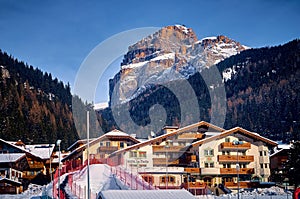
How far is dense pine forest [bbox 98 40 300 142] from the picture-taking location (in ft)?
409

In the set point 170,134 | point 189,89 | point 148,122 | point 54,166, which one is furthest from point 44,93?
point 170,134

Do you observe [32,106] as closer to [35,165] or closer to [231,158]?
Answer: [35,165]

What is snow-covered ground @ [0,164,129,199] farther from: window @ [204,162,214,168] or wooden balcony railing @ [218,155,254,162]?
wooden balcony railing @ [218,155,254,162]

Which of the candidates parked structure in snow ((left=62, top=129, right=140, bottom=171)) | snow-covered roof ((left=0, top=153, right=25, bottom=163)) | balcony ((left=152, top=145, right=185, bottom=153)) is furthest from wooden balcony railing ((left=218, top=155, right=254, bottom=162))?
snow-covered roof ((left=0, top=153, right=25, bottom=163))

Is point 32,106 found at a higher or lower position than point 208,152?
higher

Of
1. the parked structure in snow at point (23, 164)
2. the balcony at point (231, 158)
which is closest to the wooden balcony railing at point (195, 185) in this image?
the balcony at point (231, 158)

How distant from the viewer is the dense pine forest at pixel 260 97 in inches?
4904

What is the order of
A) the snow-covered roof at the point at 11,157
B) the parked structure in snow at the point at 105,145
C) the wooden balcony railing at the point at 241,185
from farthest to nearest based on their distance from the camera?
the parked structure in snow at the point at 105,145 < the snow-covered roof at the point at 11,157 < the wooden balcony railing at the point at 241,185

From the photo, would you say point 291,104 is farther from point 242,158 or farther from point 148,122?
point 242,158

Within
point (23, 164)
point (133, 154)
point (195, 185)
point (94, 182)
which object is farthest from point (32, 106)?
point (94, 182)

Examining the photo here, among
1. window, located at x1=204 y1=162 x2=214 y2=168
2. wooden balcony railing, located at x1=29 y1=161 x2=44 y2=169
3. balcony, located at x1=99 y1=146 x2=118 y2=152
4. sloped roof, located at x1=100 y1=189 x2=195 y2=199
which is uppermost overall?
balcony, located at x1=99 y1=146 x2=118 y2=152

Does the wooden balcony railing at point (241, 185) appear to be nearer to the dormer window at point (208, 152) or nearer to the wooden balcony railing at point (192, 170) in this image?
the wooden balcony railing at point (192, 170)

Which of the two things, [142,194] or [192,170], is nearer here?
[142,194]

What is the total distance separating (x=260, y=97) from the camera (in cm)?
14875
